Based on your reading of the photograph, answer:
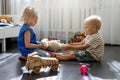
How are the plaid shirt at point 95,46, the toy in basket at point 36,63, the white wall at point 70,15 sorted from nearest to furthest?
the toy in basket at point 36,63, the plaid shirt at point 95,46, the white wall at point 70,15

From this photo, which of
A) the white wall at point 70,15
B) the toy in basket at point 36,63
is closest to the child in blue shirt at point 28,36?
the toy in basket at point 36,63

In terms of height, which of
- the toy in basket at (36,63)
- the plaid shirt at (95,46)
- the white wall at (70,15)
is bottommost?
the toy in basket at (36,63)

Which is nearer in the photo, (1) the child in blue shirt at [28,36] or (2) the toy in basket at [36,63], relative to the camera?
(2) the toy in basket at [36,63]

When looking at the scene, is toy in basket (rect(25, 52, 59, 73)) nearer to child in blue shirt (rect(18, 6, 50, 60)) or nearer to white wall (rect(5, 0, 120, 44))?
child in blue shirt (rect(18, 6, 50, 60))

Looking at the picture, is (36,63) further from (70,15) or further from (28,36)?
(70,15)

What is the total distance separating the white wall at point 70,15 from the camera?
290cm

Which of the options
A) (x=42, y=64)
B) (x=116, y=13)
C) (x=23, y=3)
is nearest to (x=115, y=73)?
(x=42, y=64)

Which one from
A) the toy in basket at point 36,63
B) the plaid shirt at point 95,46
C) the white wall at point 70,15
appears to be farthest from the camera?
the white wall at point 70,15

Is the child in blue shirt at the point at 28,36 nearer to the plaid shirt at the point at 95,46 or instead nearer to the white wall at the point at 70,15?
the plaid shirt at the point at 95,46

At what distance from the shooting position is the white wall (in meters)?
2.90

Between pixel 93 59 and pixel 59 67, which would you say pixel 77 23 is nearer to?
pixel 93 59

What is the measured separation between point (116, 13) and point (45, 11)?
98cm

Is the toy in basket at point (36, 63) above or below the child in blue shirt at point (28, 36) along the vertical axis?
below

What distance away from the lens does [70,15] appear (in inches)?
120
